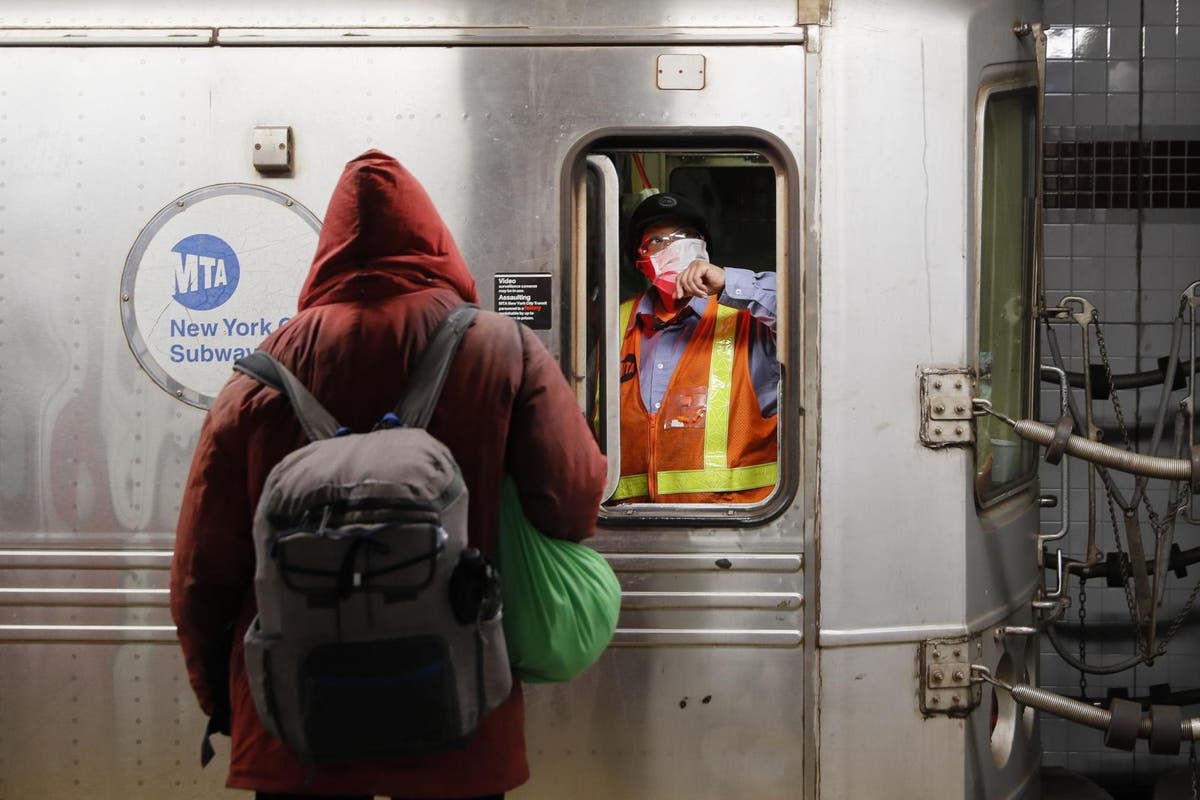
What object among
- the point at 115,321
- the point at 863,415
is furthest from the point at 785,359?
the point at 115,321

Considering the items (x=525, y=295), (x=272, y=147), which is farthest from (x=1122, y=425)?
(x=272, y=147)

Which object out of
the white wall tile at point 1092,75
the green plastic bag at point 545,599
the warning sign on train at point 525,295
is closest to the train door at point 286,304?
the warning sign on train at point 525,295

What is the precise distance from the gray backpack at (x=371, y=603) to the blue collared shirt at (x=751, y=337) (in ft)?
4.50

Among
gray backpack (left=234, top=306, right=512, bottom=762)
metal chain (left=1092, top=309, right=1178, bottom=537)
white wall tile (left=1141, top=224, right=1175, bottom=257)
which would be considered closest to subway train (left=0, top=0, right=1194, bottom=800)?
gray backpack (left=234, top=306, right=512, bottom=762)

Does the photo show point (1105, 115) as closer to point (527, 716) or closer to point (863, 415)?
point (863, 415)

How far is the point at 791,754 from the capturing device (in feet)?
9.73

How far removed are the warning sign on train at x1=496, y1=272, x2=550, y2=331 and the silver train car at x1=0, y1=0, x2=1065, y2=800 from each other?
0.01 m

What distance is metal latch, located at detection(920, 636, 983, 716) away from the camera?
9.75 ft

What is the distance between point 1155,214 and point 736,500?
3005mm

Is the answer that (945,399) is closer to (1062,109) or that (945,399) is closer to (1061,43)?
(1062,109)

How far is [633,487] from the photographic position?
3170mm

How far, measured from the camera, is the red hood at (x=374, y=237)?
6.62ft

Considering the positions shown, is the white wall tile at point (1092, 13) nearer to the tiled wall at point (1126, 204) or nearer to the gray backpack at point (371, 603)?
the tiled wall at point (1126, 204)

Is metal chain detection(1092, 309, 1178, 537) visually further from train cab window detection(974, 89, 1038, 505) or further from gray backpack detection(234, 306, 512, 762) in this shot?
gray backpack detection(234, 306, 512, 762)
